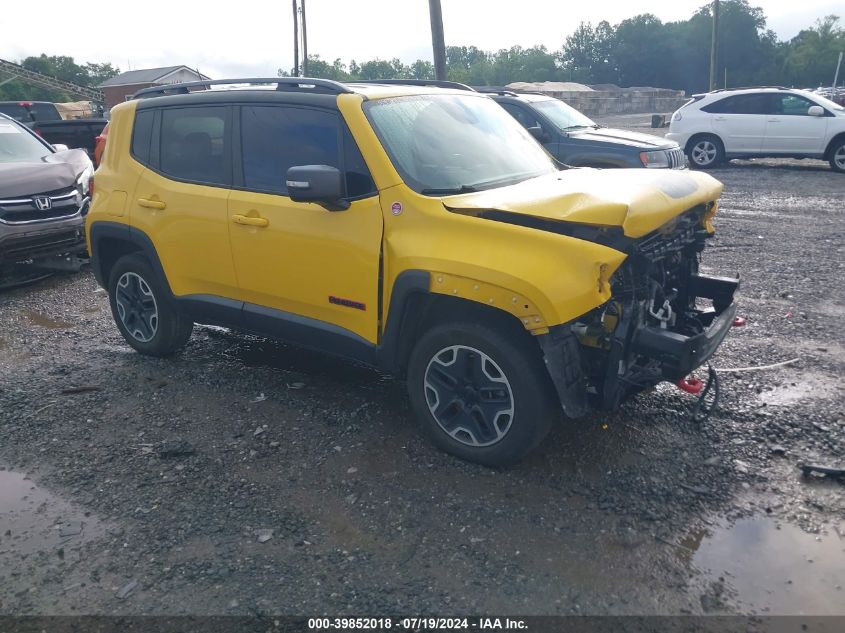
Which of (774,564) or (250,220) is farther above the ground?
(250,220)

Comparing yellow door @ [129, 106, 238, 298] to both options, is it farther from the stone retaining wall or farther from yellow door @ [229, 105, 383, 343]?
the stone retaining wall

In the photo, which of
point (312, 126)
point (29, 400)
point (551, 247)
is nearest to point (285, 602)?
point (551, 247)

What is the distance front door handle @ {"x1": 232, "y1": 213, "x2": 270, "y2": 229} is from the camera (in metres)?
4.36

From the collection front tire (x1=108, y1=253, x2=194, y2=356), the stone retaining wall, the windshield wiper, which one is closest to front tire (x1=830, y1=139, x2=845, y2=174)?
the windshield wiper

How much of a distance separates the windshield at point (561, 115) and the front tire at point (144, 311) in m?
7.49

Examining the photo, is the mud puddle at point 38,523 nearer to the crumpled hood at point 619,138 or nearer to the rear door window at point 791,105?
the crumpled hood at point 619,138

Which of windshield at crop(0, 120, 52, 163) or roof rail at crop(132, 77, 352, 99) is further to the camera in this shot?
windshield at crop(0, 120, 52, 163)

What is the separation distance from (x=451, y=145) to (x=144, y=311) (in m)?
2.79

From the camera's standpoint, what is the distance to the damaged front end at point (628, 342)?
3436 mm

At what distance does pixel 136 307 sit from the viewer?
553 cm

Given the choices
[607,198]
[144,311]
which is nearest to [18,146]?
[144,311]

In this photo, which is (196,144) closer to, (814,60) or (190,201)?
(190,201)

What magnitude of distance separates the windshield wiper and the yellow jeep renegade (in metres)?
0.02

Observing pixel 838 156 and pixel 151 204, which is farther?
pixel 838 156
